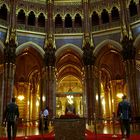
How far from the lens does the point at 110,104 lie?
33125 millimetres

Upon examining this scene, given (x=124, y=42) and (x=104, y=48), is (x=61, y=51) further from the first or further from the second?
(x=124, y=42)

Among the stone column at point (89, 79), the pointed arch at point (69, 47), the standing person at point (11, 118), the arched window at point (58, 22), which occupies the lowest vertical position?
the standing person at point (11, 118)


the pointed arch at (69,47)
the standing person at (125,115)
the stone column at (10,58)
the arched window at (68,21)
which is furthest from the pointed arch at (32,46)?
the standing person at (125,115)

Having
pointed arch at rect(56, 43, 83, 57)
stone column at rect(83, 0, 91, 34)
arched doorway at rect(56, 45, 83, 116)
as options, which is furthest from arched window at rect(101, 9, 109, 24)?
arched doorway at rect(56, 45, 83, 116)

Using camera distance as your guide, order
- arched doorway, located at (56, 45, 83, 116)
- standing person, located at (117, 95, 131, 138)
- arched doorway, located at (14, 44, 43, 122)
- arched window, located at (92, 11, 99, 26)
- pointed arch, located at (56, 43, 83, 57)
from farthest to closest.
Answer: arched doorway, located at (14, 44, 43, 122) < arched doorway, located at (56, 45, 83, 116) < arched window, located at (92, 11, 99, 26) < pointed arch, located at (56, 43, 83, 57) < standing person, located at (117, 95, 131, 138)

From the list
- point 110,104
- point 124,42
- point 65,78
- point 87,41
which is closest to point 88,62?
point 87,41

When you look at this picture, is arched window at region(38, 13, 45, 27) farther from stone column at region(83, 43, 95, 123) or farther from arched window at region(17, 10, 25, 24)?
stone column at region(83, 43, 95, 123)

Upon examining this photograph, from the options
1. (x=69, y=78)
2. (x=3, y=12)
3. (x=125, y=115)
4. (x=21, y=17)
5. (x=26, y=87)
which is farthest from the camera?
(x=69, y=78)

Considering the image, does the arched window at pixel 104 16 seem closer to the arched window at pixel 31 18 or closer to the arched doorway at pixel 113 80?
the arched doorway at pixel 113 80

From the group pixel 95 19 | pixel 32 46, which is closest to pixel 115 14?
pixel 95 19

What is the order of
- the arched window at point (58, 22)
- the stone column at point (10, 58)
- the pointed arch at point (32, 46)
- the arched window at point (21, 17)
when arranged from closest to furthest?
1. the stone column at point (10, 58)
2. the pointed arch at point (32, 46)
3. the arched window at point (21, 17)
4. the arched window at point (58, 22)

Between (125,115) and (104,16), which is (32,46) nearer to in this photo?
(104,16)

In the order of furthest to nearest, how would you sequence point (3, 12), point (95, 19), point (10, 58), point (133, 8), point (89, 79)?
point (95, 19), point (3, 12), point (133, 8), point (89, 79), point (10, 58)

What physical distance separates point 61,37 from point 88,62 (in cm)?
479
